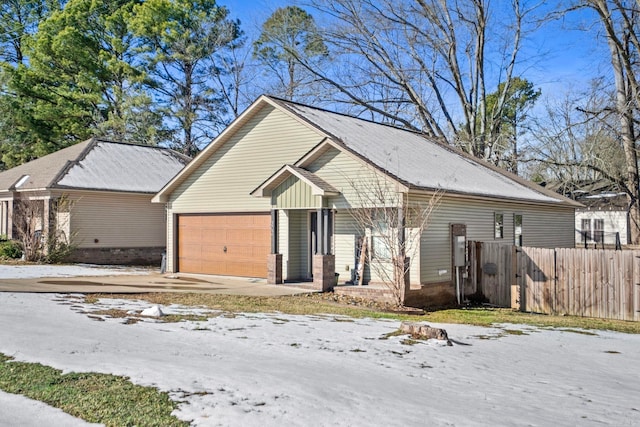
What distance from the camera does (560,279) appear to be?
1656 centimetres

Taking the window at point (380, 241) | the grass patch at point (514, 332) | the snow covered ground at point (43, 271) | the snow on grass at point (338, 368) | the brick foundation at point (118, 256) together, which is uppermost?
the window at point (380, 241)

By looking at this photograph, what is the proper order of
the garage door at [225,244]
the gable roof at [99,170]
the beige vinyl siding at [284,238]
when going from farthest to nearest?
the gable roof at [99,170] < the garage door at [225,244] < the beige vinyl siding at [284,238]

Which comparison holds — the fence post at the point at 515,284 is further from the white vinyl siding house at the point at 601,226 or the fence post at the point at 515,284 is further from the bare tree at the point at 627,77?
the white vinyl siding house at the point at 601,226

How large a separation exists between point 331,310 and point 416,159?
7.81 meters

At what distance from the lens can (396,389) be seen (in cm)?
656

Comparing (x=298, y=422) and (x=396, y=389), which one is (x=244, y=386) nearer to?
(x=298, y=422)

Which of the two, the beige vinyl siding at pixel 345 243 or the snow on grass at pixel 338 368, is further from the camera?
the beige vinyl siding at pixel 345 243

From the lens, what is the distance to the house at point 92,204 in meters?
25.5

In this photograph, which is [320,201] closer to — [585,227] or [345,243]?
[345,243]

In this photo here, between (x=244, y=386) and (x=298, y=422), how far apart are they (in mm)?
1181

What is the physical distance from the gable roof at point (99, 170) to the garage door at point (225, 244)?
6489 mm

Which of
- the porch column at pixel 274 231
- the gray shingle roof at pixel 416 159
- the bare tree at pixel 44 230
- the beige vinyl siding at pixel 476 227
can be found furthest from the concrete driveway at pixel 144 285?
the bare tree at pixel 44 230

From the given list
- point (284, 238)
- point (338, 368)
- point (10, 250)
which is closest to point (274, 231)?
point (284, 238)

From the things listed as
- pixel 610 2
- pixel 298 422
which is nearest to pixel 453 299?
pixel 298 422
